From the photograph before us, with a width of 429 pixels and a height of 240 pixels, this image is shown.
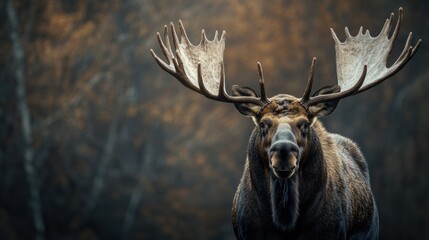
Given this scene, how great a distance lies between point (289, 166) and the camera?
5.17 m

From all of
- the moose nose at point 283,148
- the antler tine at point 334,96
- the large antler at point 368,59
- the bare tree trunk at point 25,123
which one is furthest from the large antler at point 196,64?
the bare tree trunk at point 25,123

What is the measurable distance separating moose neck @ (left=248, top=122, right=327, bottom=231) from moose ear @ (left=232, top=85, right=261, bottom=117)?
0.18 m

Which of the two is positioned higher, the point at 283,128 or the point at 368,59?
the point at 368,59

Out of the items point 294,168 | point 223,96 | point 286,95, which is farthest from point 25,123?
point 294,168

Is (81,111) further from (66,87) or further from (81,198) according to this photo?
(81,198)

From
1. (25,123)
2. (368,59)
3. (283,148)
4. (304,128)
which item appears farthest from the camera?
(25,123)

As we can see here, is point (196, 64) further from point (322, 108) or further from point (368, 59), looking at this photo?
point (368, 59)

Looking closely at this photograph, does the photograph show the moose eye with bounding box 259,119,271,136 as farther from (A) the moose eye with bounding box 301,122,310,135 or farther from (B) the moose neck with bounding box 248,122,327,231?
(A) the moose eye with bounding box 301,122,310,135

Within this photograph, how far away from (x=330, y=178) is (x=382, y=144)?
7.93 meters

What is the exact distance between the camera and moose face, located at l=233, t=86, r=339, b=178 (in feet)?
16.9

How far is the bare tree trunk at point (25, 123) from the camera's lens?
43.7ft

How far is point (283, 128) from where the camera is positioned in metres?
5.34

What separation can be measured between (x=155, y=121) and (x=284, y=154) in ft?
28.3

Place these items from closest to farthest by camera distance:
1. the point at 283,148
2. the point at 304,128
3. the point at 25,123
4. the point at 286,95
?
the point at 283,148
the point at 304,128
the point at 286,95
the point at 25,123
